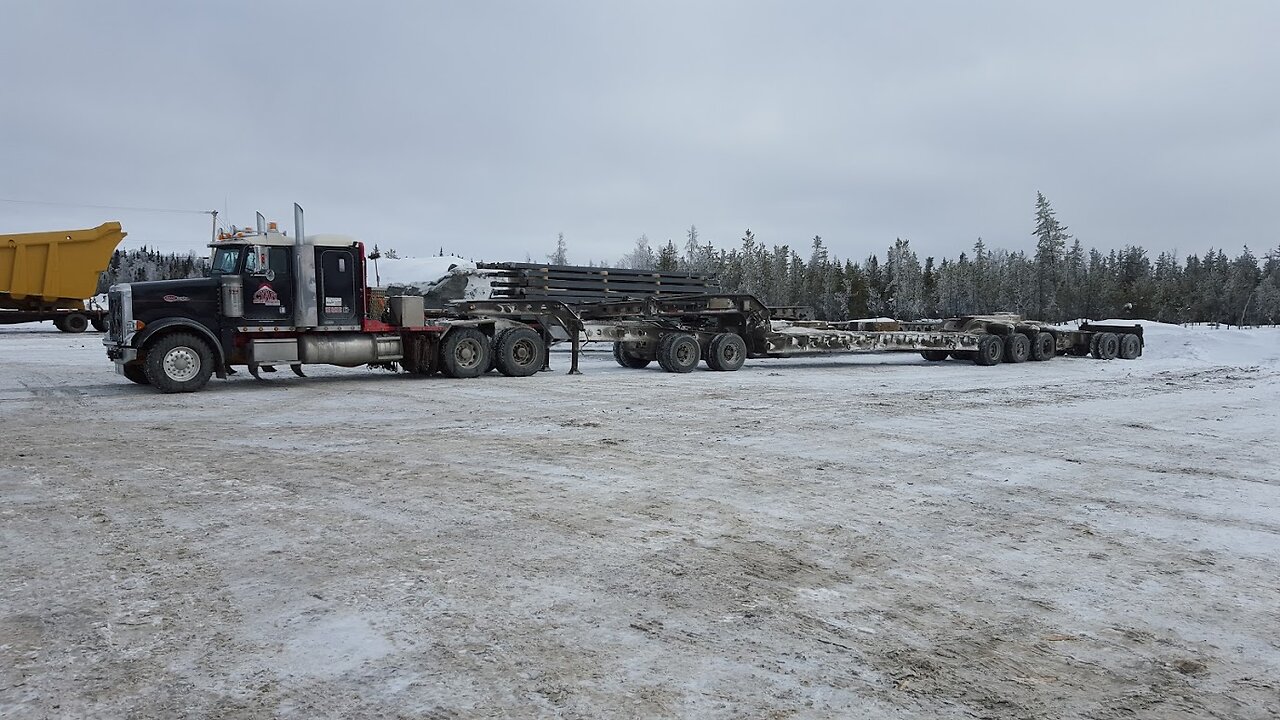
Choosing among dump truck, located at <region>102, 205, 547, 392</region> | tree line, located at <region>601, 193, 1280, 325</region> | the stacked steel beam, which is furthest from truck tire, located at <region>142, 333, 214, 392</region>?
tree line, located at <region>601, 193, 1280, 325</region>

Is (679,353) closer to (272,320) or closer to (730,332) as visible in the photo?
(730,332)

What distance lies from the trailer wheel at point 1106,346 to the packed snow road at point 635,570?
15721 millimetres

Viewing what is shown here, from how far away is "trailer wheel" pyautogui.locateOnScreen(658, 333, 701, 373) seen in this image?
57.7 ft

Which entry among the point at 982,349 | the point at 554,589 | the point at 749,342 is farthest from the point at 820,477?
the point at 982,349

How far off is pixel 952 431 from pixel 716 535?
16.9 ft

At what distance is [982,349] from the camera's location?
21.2 m

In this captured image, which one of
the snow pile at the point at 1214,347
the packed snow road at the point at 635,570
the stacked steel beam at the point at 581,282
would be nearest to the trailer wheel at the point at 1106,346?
the snow pile at the point at 1214,347

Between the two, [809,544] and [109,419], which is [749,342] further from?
[809,544]

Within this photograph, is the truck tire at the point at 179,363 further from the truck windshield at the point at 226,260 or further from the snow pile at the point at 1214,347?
the snow pile at the point at 1214,347

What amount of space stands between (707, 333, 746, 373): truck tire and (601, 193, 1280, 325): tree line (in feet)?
198

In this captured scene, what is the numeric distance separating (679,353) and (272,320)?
8.04m

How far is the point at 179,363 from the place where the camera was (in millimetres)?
12734

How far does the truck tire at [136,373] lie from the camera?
13.2m

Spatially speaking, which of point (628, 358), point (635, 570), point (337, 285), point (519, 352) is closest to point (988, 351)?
point (628, 358)
